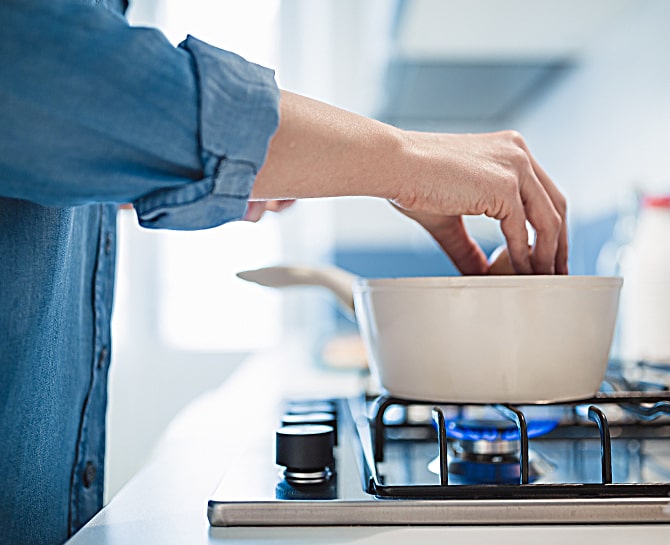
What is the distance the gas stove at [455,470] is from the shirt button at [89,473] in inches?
5.4

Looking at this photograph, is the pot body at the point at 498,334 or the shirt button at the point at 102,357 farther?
the shirt button at the point at 102,357

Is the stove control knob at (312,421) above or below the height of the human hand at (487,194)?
below

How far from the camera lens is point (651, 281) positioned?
117 centimetres

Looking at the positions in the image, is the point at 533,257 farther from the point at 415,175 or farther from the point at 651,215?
the point at 651,215

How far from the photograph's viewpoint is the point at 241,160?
0.40 m

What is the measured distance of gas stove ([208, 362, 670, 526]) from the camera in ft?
1.47

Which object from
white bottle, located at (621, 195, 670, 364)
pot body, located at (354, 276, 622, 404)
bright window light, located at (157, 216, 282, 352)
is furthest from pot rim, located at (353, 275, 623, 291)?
bright window light, located at (157, 216, 282, 352)

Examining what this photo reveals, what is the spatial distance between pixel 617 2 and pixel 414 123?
1330 mm

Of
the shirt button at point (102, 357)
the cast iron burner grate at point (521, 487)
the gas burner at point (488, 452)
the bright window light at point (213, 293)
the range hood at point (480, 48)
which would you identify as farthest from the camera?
the bright window light at point (213, 293)

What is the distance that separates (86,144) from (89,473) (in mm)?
388

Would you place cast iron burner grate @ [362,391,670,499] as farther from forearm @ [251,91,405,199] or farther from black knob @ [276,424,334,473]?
forearm @ [251,91,405,199]

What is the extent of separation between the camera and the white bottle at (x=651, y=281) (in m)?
1.16

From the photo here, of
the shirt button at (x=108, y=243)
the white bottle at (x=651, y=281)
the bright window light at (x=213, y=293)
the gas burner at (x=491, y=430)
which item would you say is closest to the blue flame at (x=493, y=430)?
the gas burner at (x=491, y=430)

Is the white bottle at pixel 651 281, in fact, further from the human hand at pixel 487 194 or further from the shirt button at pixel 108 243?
the shirt button at pixel 108 243
